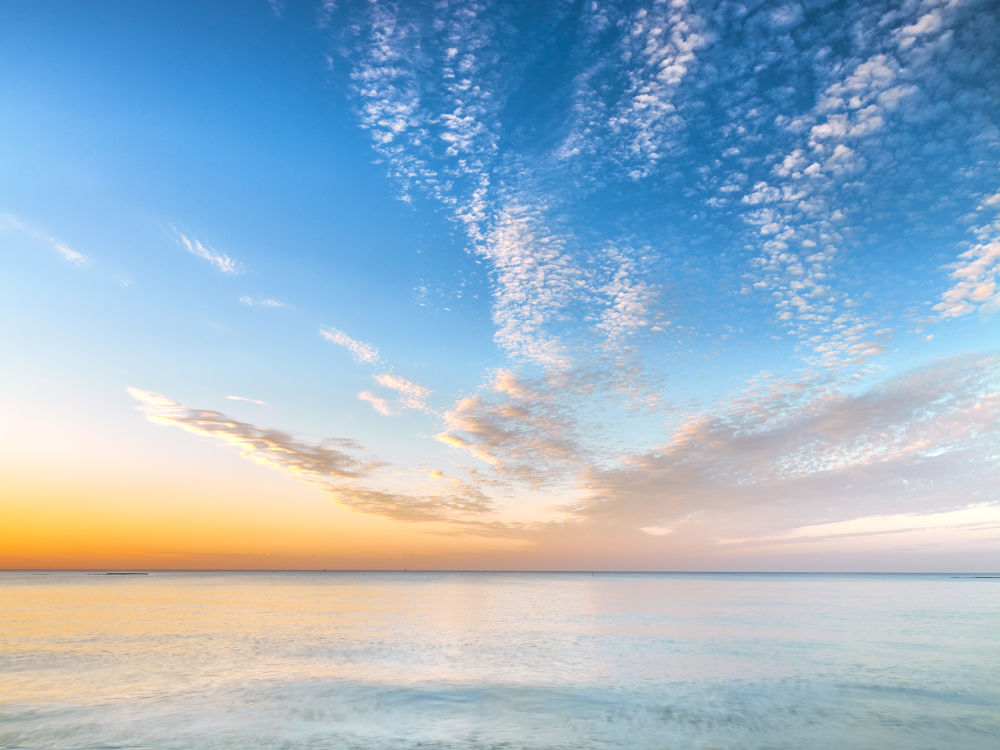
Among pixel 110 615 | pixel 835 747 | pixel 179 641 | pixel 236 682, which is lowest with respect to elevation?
pixel 835 747

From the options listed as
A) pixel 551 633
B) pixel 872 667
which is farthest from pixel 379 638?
pixel 872 667

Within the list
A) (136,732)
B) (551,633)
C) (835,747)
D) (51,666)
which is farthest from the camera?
(551,633)

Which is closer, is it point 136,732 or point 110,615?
point 136,732

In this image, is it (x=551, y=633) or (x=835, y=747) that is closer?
(x=835, y=747)

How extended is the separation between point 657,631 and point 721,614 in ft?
72.0

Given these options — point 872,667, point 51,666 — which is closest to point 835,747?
point 872,667

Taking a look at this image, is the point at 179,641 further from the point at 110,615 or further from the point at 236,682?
the point at 110,615

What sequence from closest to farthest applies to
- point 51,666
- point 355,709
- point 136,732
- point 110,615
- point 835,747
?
point 835,747, point 136,732, point 355,709, point 51,666, point 110,615

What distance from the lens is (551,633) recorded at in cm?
4441

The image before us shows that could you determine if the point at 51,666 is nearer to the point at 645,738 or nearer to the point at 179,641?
the point at 179,641

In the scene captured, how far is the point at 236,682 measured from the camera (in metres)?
26.0

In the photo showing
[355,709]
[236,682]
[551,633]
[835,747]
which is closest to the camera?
[835,747]

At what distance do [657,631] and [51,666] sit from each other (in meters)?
40.0

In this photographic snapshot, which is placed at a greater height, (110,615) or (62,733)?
(110,615)
